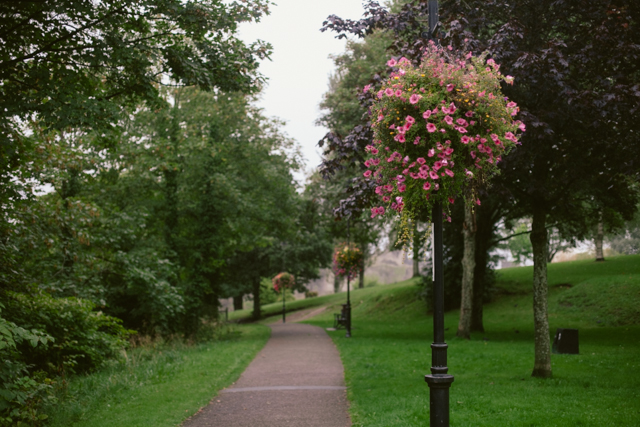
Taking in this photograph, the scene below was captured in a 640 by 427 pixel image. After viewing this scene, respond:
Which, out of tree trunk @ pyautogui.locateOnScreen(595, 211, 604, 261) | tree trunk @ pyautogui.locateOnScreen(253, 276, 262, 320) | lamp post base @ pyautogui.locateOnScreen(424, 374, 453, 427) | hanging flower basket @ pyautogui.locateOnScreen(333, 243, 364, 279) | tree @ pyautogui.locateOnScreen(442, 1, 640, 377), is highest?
tree @ pyautogui.locateOnScreen(442, 1, 640, 377)

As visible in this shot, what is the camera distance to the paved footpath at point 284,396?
7871 mm

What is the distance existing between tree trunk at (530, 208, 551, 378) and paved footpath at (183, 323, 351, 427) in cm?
400

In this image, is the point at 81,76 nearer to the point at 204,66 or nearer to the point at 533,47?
the point at 204,66

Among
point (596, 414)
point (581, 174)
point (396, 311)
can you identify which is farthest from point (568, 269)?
point (596, 414)

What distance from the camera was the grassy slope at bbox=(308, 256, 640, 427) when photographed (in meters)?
7.64

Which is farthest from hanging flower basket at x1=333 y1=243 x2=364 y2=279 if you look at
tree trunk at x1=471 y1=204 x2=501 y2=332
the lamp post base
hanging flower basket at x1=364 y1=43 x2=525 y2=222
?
the lamp post base

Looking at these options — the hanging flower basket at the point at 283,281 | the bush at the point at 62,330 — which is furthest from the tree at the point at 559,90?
the hanging flower basket at the point at 283,281

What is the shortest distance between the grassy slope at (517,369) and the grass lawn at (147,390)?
286 centimetres

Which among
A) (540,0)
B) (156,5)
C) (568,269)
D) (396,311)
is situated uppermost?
(540,0)

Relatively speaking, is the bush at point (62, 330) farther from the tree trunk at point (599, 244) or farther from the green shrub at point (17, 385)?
the tree trunk at point (599, 244)

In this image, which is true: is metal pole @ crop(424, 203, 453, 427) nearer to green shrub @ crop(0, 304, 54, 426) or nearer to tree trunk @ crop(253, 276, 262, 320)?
green shrub @ crop(0, 304, 54, 426)

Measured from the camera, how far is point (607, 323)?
68.9ft

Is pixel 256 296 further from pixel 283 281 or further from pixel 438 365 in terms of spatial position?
pixel 438 365

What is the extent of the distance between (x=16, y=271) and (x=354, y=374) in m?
7.22
